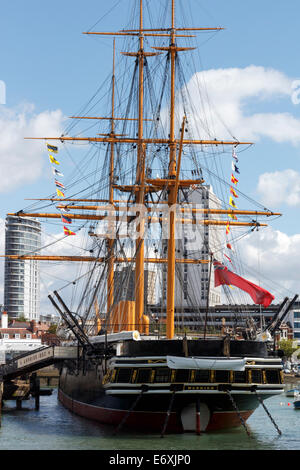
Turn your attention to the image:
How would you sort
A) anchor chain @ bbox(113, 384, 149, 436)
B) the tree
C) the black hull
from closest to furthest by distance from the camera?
anchor chain @ bbox(113, 384, 149, 436) → the black hull → the tree

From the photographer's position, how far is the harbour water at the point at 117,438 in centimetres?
3378

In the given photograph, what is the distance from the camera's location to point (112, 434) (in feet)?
122

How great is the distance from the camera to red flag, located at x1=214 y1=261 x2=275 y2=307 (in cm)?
3744

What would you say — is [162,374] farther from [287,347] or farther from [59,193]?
[287,347]

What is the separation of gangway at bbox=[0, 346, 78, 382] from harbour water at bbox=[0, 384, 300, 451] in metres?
3.92

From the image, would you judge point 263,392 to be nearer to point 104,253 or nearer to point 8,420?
point 8,420

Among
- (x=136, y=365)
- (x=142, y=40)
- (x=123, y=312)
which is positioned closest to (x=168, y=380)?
(x=136, y=365)

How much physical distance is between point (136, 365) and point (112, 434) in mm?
4089

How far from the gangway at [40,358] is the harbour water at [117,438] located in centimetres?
392

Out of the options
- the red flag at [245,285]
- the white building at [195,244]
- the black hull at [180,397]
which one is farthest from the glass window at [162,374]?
the red flag at [245,285]

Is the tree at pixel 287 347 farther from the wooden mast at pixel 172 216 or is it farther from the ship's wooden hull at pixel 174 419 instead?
the ship's wooden hull at pixel 174 419

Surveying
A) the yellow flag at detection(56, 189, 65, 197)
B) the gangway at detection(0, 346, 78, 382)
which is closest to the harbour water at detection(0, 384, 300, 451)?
the gangway at detection(0, 346, 78, 382)

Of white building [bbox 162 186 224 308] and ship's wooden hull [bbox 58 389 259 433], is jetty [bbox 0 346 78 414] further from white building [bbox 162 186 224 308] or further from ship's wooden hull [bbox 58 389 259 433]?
ship's wooden hull [bbox 58 389 259 433]
